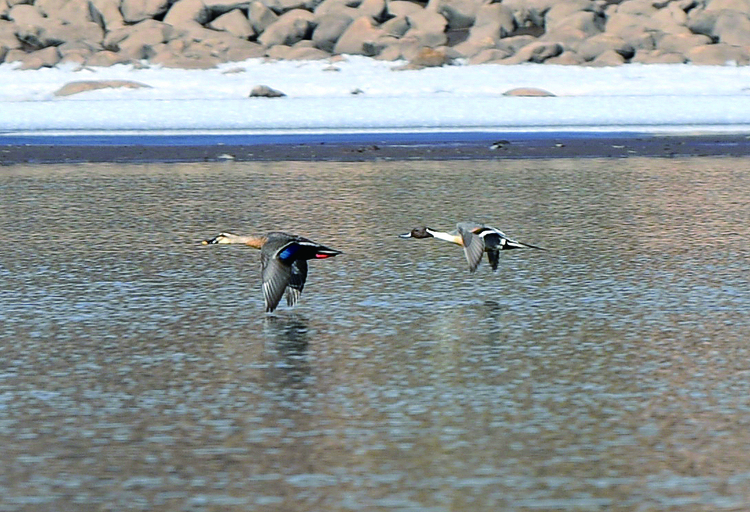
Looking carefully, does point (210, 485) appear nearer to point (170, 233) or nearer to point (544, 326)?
point (544, 326)

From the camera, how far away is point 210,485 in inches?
255

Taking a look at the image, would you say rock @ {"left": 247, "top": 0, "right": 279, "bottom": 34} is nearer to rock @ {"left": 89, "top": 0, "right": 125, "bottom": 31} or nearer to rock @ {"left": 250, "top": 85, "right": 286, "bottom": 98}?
rock @ {"left": 89, "top": 0, "right": 125, "bottom": 31}

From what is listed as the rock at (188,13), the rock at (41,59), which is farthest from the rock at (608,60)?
the rock at (41,59)

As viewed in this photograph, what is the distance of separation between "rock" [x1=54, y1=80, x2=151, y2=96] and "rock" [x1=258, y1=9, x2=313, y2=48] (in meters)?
5.31

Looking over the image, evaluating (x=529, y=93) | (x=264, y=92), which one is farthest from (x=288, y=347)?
(x=264, y=92)

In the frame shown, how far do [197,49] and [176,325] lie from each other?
26.3 metres

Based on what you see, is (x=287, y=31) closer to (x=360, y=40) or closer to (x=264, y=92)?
(x=360, y=40)

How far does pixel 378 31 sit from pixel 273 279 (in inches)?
1054

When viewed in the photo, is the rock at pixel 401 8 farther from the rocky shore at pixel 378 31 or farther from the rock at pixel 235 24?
the rock at pixel 235 24

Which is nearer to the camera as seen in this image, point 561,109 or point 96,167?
point 96,167

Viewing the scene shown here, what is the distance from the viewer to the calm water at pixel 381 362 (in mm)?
6512

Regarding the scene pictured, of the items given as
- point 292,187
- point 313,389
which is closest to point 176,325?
point 313,389

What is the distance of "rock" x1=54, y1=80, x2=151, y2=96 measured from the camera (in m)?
31.5

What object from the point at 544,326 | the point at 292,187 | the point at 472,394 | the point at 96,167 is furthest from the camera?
the point at 96,167
